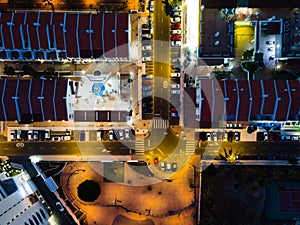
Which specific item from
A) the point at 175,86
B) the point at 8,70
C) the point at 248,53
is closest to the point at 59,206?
the point at 8,70

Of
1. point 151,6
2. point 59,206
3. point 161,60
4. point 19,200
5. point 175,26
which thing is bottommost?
point 59,206

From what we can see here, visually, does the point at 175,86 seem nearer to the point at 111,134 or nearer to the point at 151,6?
the point at 111,134

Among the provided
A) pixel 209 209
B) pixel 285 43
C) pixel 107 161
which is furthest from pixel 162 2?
pixel 209 209

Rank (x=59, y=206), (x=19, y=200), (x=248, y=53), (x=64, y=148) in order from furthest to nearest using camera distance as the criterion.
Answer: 1. (x=64, y=148)
2. (x=59, y=206)
3. (x=248, y=53)
4. (x=19, y=200)

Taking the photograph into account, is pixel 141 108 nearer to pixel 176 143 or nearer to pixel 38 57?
pixel 176 143

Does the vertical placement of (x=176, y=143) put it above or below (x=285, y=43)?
below

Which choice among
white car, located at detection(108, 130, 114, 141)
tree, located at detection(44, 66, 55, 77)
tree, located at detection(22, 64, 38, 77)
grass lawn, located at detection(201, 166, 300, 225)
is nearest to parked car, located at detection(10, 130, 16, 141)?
tree, located at detection(22, 64, 38, 77)
